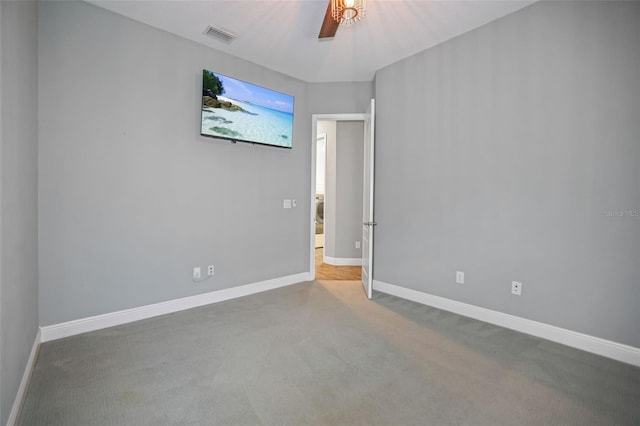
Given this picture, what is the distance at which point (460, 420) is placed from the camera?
1542 millimetres

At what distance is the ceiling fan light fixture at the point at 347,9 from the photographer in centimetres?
179

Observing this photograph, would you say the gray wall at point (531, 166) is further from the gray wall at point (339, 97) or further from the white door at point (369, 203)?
the gray wall at point (339, 97)

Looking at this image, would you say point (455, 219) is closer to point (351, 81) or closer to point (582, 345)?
point (582, 345)

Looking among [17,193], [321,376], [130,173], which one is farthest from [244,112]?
[321,376]

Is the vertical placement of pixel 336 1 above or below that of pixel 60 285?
above

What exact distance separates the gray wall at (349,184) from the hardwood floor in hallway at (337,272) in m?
0.29

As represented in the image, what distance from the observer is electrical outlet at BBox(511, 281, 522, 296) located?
8.50 ft

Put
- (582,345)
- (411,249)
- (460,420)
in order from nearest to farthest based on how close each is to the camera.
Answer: (460,420)
(582,345)
(411,249)

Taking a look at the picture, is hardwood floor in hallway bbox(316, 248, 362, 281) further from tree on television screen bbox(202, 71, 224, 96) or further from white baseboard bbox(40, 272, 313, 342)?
tree on television screen bbox(202, 71, 224, 96)

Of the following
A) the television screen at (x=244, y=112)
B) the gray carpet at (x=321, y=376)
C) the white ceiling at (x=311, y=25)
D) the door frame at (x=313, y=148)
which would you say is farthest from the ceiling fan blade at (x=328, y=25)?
the gray carpet at (x=321, y=376)

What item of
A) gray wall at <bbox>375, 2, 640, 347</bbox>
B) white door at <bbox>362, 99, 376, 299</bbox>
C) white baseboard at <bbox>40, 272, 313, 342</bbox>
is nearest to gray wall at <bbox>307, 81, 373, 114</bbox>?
white door at <bbox>362, 99, 376, 299</bbox>

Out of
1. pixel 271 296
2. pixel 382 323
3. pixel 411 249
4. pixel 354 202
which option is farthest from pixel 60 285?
pixel 354 202

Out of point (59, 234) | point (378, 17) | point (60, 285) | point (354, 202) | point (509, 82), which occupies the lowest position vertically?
point (60, 285)

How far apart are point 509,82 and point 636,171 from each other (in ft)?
3.79
